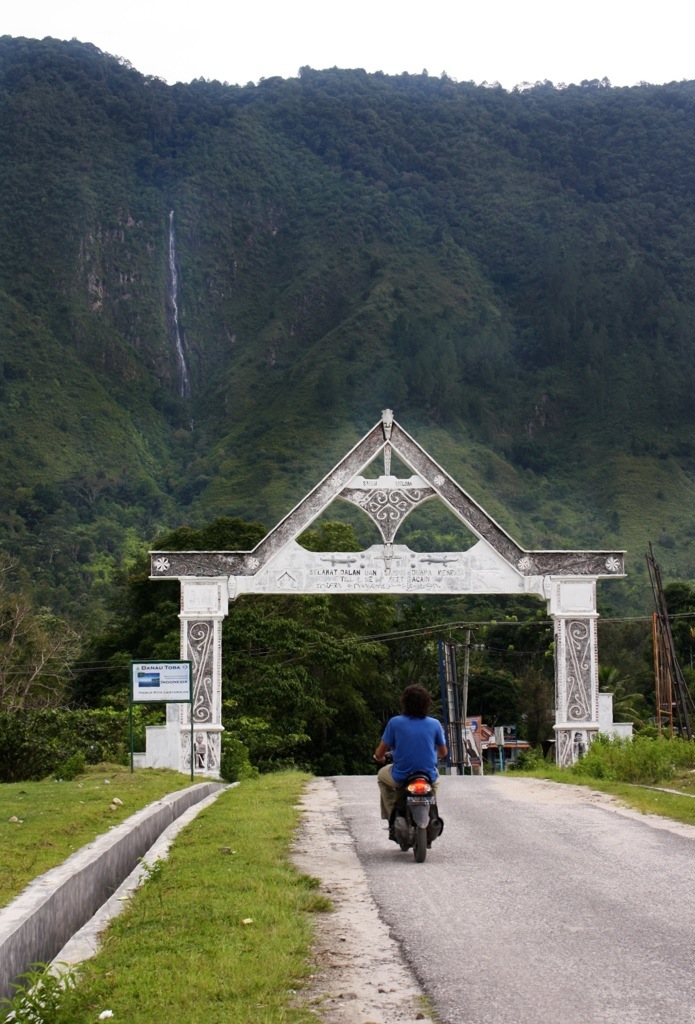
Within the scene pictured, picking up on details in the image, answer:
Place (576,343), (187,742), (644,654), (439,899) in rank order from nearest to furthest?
(439,899), (187,742), (644,654), (576,343)

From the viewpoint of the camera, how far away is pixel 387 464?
88.7 ft

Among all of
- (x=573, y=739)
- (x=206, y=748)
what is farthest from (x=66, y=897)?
(x=573, y=739)

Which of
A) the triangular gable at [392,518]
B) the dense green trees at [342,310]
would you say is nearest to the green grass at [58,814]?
the triangular gable at [392,518]

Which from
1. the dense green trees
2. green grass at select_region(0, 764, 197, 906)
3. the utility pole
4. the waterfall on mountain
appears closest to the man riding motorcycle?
green grass at select_region(0, 764, 197, 906)

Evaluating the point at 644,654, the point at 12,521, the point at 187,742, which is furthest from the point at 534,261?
the point at 187,742

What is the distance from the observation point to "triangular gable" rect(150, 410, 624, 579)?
25.9 meters

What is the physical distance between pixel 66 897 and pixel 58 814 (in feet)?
13.6

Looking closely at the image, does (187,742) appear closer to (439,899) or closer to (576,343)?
(439,899)

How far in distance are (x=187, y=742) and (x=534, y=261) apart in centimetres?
12313

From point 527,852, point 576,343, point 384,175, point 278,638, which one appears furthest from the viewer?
point 384,175

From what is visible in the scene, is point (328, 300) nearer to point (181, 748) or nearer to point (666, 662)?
point (666, 662)

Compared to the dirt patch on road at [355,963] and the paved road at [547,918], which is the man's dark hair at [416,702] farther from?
the dirt patch on road at [355,963]

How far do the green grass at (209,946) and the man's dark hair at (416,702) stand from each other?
1.49 meters

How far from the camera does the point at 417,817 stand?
9977 millimetres
